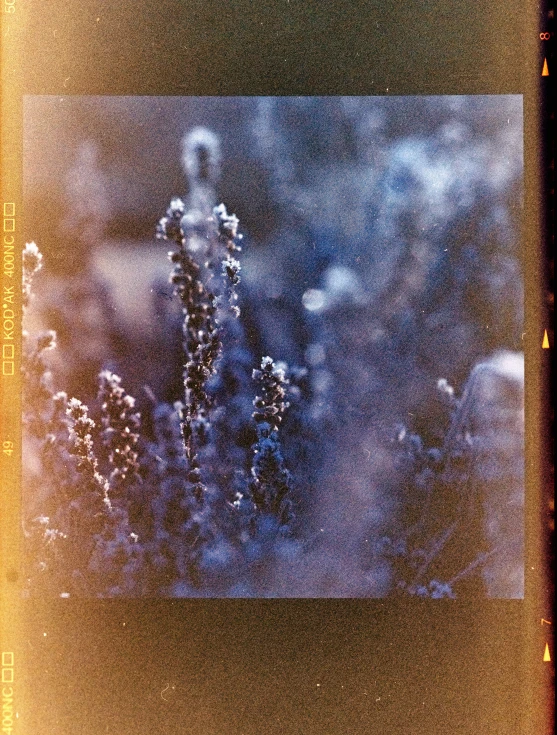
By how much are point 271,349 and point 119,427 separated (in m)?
0.32

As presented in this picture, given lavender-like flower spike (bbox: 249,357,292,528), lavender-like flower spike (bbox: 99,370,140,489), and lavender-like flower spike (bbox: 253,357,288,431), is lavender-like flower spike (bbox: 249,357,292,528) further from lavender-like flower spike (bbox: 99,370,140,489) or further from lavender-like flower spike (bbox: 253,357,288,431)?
lavender-like flower spike (bbox: 99,370,140,489)

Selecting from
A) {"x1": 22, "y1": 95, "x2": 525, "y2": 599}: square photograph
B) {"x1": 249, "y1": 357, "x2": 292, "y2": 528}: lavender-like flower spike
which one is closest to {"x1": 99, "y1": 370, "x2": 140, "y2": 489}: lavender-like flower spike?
{"x1": 22, "y1": 95, "x2": 525, "y2": 599}: square photograph

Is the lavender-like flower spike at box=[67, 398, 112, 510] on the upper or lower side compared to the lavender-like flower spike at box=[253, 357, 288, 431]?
lower

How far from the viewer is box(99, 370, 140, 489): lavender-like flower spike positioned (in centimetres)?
90

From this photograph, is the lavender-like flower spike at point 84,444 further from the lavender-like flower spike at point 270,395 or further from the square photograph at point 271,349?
the lavender-like flower spike at point 270,395

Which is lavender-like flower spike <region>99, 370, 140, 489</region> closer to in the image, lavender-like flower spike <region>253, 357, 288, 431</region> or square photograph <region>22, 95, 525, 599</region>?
square photograph <region>22, 95, 525, 599</region>

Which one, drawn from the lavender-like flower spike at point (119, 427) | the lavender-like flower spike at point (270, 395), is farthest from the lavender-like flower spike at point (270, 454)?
the lavender-like flower spike at point (119, 427)

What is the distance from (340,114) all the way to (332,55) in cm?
11

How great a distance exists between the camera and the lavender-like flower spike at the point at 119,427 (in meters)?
0.90

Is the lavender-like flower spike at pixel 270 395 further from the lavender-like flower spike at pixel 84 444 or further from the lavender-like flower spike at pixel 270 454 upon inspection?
the lavender-like flower spike at pixel 84 444

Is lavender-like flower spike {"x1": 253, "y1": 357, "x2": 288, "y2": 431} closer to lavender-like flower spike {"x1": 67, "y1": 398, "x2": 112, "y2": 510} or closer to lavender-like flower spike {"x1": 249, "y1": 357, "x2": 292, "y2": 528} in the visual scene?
lavender-like flower spike {"x1": 249, "y1": 357, "x2": 292, "y2": 528}

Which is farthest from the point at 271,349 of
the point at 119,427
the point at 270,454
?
the point at 119,427

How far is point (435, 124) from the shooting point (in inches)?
35.2

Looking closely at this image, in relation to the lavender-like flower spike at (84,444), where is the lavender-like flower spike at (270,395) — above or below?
above
